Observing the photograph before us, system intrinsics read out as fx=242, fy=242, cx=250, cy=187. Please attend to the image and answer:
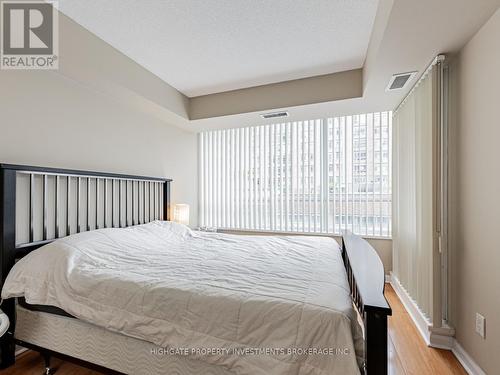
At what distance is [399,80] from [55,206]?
3.23m

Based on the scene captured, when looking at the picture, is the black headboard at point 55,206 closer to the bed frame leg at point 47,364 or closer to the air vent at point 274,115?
the bed frame leg at point 47,364

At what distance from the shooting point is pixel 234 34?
211 cm

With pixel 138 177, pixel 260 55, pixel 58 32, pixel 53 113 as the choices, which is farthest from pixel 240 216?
pixel 58 32

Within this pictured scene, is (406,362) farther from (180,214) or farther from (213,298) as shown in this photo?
(180,214)

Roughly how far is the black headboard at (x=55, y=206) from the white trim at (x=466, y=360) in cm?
309

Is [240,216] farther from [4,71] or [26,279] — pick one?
[4,71]

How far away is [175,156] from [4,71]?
2.05m

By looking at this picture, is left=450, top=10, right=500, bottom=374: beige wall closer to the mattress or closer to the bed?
the bed

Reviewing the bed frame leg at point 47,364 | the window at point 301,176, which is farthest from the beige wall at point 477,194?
the bed frame leg at point 47,364

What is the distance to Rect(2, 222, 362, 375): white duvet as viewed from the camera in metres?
1.01

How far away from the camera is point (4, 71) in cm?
177

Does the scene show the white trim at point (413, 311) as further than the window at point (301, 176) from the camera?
No
